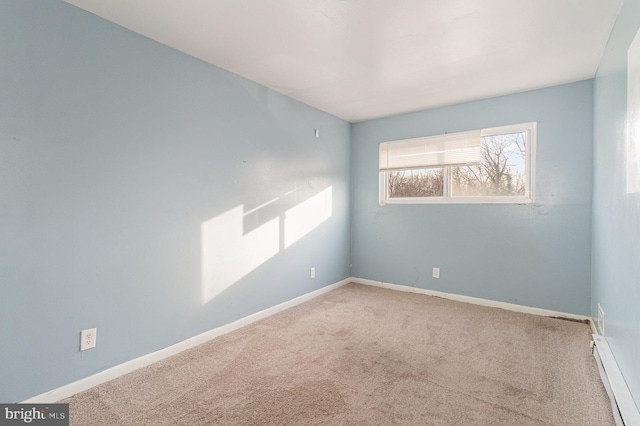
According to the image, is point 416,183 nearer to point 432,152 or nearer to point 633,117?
point 432,152

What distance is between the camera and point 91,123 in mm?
1967

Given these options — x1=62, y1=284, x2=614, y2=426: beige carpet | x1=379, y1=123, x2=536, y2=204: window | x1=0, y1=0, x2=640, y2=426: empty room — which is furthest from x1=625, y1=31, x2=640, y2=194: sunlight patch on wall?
x1=379, y1=123, x2=536, y2=204: window

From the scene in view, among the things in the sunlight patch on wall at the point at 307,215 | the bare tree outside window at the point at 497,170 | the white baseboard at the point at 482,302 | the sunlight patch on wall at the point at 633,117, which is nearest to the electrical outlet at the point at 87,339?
the sunlight patch on wall at the point at 307,215

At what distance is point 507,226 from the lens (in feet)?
11.2

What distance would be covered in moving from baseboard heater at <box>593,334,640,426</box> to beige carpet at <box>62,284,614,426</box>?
7 cm

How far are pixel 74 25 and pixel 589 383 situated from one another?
4.01 metres

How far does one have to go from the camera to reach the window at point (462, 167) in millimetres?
3395

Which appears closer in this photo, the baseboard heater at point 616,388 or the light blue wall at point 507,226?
the baseboard heater at point 616,388

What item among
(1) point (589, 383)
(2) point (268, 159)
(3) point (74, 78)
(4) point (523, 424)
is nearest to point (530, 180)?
(1) point (589, 383)

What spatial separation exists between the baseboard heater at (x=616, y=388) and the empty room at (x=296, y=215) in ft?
0.07

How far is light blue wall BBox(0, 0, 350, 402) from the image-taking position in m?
1.70

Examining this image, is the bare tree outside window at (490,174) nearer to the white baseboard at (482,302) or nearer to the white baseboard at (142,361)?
the white baseboard at (482,302)

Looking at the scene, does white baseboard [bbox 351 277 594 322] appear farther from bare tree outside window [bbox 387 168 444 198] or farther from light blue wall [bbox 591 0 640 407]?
bare tree outside window [bbox 387 168 444 198]

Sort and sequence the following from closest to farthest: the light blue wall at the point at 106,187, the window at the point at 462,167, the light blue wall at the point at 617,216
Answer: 1. the light blue wall at the point at 617,216
2. the light blue wall at the point at 106,187
3. the window at the point at 462,167
